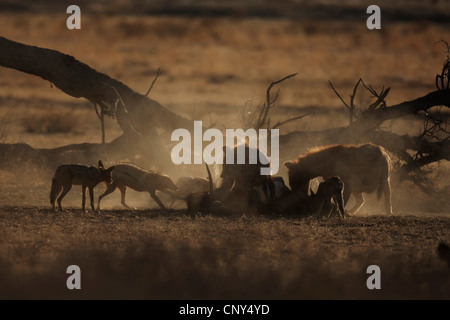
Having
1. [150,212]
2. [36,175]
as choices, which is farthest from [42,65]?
[150,212]

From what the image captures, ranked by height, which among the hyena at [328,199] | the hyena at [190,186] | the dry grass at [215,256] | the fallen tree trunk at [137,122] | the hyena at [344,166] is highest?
the fallen tree trunk at [137,122]

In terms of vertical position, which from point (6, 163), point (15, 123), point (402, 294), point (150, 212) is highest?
point (15, 123)

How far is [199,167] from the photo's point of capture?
24953 mm

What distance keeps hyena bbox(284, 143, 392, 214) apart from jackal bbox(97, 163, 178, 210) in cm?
300

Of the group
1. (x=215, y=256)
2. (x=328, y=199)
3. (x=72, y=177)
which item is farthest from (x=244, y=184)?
(x=215, y=256)

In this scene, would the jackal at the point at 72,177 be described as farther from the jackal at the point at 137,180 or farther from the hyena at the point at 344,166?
the hyena at the point at 344,166

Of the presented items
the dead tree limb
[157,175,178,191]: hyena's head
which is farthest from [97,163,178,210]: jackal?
the dead tree limb

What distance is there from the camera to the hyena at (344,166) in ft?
61.4

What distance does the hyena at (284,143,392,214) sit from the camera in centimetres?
1870

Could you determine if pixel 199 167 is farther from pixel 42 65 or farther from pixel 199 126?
pixel 42 65

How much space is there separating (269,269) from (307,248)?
196 centimetres

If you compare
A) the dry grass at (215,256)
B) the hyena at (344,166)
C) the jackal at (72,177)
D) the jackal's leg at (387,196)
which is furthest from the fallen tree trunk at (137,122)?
the dry grass at (215,256)

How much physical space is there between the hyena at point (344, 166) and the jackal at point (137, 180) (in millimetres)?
3005

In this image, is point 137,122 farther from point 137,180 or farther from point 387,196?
point 387,196
